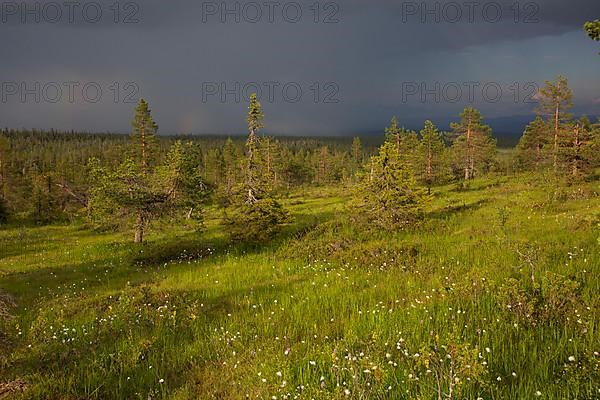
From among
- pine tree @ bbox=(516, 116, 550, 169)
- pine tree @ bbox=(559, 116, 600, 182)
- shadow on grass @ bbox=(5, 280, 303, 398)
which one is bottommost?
shadow on grass @ bbox=(5, 280, 303, 398)

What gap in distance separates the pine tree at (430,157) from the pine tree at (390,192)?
26877 millimetres

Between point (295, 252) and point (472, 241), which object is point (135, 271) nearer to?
point (295, 252)

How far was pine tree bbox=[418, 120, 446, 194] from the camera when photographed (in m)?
44.2

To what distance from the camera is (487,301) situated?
7.45 m

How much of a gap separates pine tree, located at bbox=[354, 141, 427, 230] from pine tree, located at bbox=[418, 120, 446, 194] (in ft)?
88.2

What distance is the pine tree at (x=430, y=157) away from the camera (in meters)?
44.2

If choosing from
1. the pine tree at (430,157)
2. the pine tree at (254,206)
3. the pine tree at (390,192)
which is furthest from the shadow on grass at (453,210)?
the pine tree at (430,157)

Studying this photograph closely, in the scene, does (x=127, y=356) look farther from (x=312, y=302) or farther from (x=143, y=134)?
(x=143, y=134)

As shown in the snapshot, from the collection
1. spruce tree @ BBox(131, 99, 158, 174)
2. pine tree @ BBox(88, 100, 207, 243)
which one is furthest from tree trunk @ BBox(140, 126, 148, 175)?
pine tree @ BBox(88, 100, 207, 243)

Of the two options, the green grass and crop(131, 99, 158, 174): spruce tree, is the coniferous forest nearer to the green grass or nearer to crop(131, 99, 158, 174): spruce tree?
the green grass

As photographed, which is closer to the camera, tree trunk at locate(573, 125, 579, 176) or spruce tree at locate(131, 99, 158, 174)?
tree trunk at locate(573, 125, 579, 176)

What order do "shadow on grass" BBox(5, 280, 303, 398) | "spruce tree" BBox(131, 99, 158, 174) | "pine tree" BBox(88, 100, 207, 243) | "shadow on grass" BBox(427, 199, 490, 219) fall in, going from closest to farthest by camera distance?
1. "shadow on grass" BBox(5, 280, 303, 398)
2. "pine tree" BBox(88, 100, 207, 243)
3. "shadow on grass" BBox(427, 199, 490, 219)
4. "spruce tree" BBox(131, 99, 158, 174)

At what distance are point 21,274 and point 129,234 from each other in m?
14.2

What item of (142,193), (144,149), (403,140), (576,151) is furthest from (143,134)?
(576,151)
